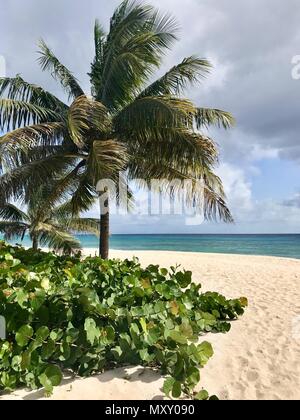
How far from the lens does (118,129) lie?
8539 millimetres

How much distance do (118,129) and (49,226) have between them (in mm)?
5955

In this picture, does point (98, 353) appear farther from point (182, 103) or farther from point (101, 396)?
point (182, 103)

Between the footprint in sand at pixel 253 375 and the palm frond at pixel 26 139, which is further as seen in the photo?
the palm frond at pixel 26 139

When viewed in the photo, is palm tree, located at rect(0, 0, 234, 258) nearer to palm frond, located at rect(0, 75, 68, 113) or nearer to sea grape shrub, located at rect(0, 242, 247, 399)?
palm frond, located at rect(0, 75, 68, 113)

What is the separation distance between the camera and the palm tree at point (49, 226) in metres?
12.7

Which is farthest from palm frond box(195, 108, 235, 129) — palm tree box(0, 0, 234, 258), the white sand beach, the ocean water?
the ocean water

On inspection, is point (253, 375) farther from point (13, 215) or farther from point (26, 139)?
point (13, 215)

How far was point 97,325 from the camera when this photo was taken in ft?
11.2

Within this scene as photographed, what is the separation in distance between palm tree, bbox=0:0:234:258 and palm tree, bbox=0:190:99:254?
10.5ft

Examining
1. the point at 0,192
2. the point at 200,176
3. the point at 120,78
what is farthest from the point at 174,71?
the point at 0,192

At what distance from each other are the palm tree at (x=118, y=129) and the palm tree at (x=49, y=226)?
321 centimetres

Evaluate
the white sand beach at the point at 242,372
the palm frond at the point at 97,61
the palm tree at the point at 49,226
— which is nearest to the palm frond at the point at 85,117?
the palm frond at the point at 97,61

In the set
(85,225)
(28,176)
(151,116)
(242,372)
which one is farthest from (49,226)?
(242,372)

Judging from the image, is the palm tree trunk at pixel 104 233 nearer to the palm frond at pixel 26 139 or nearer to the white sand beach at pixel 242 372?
the palm frond at pixel 26 139
